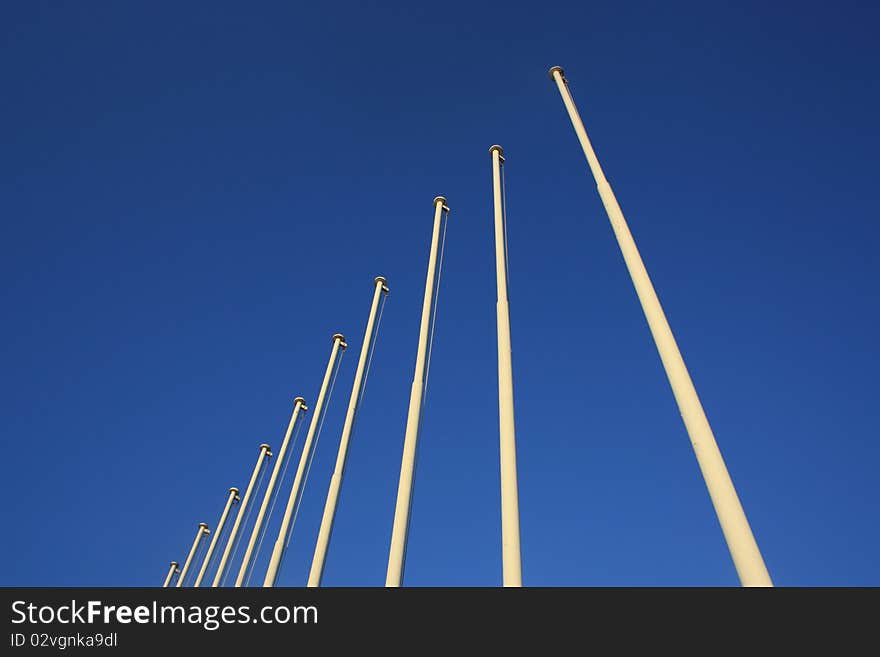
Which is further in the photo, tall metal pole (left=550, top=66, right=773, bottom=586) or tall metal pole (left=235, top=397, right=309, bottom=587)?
tall metal pole (left=235, top=397, right=309, bottom=587)

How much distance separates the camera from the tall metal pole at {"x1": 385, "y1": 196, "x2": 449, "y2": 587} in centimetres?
1027

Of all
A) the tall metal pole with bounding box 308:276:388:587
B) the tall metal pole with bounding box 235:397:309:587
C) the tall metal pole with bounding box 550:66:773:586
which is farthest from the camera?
the tall metal pole with bounding box 235:397:309:587

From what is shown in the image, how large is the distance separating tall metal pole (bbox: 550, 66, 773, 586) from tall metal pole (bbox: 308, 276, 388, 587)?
30.9 feet

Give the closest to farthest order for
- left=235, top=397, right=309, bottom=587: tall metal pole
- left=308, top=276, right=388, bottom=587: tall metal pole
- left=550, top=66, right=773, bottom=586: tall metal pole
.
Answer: left=550, top=66, right=773, bottom=586: tall metal pole < left=308, top=276, right=388, bottom=587: tall metal pole < left=235, top=397, right=309, bottom=587: tall metal pole

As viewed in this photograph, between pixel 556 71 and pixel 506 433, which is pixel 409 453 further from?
pixel 556 71

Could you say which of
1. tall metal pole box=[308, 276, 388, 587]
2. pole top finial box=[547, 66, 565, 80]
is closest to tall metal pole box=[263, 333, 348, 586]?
tall metal pole box=[308, 276, 388, 587]

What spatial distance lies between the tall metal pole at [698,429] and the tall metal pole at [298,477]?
1262 centimetres

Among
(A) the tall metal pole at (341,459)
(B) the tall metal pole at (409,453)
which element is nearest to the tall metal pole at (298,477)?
(A) the tall metal pole at (341,459)

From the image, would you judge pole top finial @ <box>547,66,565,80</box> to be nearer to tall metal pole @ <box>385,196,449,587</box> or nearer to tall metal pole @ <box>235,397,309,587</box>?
tall metal pole @ <box>385,196,449,587</box>

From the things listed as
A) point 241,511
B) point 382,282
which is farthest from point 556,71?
point 241,511

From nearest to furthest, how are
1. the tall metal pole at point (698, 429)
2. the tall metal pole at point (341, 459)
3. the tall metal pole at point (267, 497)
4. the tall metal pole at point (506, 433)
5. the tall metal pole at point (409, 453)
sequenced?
the tall metal pole at point (698, 429)
the tall metal pole at point (506, 433)
the tall metal pole at point (409, 453)
the tall metal pole at point (341, 459)
the tall metal pole at point (267, 497)

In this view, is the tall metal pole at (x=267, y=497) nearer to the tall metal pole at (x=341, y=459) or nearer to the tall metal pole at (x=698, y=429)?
the tall metal pole at (x=341, y=459)

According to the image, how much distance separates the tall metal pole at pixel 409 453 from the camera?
33.7 feet
